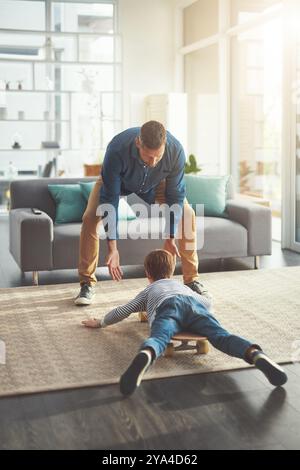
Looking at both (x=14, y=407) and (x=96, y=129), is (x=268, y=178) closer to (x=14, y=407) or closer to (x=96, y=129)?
(x=96, y=129)

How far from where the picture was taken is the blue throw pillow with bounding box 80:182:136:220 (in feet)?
18.1

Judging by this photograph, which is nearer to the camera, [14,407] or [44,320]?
[14,407]

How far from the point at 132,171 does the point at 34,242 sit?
134 cm

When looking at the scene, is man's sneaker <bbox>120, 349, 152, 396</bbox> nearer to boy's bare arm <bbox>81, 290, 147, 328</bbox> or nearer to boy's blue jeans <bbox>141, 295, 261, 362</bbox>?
boy's blue jeans <bbox>141, 295, 261, 362</bbox>

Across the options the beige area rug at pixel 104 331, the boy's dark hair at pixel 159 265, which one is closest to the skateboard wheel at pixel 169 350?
the beige area rug at pixel 104 331

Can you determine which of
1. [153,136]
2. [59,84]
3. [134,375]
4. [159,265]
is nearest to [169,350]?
[159,265]

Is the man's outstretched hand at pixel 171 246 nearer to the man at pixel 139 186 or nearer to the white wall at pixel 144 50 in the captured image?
the man at pixel 139 186

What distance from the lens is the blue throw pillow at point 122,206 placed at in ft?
18.1

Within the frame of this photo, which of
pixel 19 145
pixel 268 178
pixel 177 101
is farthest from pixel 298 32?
pixel 19 145

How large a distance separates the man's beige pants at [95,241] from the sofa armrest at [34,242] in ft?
2.02

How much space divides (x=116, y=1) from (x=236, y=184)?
138 inches

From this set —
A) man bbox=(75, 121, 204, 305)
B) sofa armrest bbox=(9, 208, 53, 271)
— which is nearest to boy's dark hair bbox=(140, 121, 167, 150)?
man bbox=(75, 121, 204, 305)

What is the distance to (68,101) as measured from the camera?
10234 mm

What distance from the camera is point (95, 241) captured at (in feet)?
14.9
